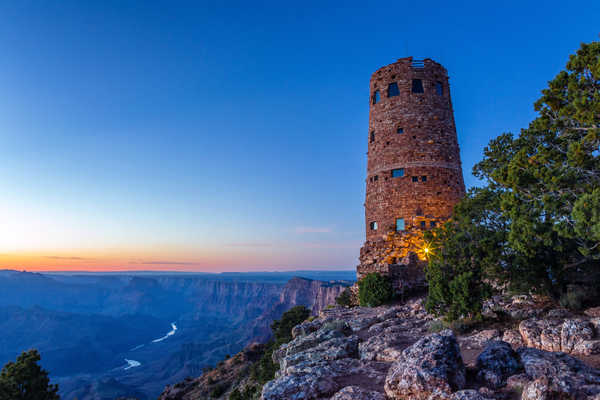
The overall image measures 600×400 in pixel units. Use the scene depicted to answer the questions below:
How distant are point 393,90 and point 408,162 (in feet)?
23.3

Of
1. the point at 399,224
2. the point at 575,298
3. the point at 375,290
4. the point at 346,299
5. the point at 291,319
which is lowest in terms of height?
the point at 291,319

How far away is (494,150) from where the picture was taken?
16.5 m

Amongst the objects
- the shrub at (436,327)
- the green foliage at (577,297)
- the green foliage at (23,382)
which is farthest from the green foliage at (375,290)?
the green foliage at (23,382)

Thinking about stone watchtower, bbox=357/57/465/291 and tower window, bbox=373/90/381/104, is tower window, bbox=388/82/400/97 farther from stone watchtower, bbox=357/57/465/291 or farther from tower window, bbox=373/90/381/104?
tower window, bbox=373/90/381/104

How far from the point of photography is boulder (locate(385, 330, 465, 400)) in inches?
259

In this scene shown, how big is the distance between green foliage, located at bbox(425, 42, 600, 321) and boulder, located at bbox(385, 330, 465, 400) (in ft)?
16.7

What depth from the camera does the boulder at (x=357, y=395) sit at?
6.96 metres

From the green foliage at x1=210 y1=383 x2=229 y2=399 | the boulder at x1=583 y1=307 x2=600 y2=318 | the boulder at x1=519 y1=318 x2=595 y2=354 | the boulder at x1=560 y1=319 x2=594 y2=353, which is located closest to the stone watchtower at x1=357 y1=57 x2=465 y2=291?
the boulder at x1=583 y1=307 x2=600 y2=318

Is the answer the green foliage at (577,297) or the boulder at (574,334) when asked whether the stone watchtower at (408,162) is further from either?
the boulder at (574,334)

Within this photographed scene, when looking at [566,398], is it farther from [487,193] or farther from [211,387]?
[211,387]

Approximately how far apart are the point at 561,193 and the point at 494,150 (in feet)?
20.8

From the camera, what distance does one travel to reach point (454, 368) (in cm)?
702

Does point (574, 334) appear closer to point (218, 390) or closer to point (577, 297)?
point (577, 297)

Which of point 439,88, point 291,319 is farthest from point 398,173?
point 291,319
